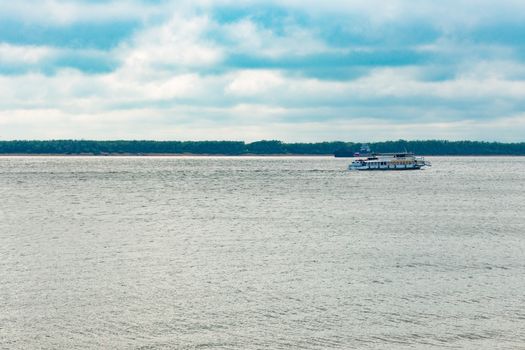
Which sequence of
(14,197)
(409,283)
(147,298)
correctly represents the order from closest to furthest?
(147,298)
(409,283)
(14,197)

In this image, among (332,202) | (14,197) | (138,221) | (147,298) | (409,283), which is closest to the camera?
(147,298)

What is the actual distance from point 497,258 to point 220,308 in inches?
956

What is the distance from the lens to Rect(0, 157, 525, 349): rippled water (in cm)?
3309

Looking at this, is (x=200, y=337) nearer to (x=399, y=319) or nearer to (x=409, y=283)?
(x=399, y=319)

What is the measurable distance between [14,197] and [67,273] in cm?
7911

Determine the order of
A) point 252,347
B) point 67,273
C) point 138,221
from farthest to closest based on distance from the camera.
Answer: point 138,221
point 67,273
point 252,347

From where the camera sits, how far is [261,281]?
148ft

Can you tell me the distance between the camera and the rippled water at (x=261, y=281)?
33094 millimetres

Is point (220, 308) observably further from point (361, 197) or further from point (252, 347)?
point (361, 197)

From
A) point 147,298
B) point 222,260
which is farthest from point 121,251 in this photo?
point 147,298

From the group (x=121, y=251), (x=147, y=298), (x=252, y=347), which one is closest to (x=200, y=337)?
(x=252, y=347)

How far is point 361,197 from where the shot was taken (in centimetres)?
12169

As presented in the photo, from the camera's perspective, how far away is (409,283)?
4400 centimetres

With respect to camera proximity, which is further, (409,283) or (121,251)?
(121,251)
